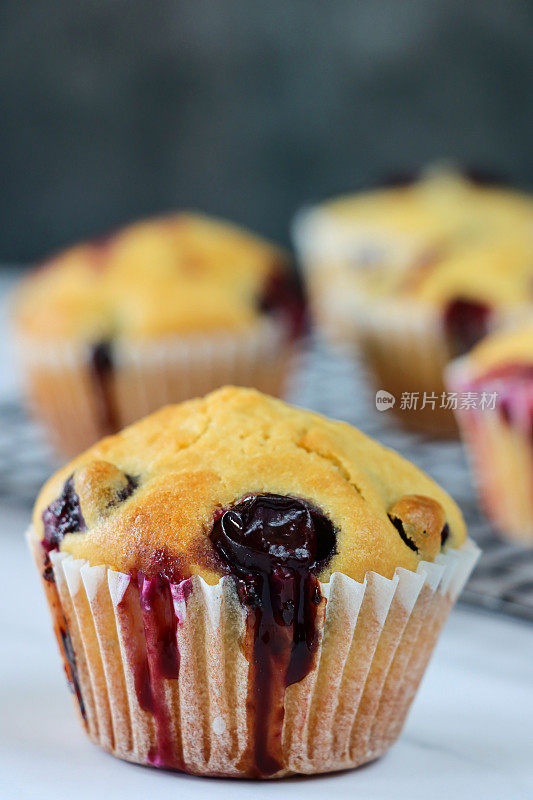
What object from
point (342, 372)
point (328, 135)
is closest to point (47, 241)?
point (328, 135)

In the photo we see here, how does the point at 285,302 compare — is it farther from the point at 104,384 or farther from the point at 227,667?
the point at 227,667

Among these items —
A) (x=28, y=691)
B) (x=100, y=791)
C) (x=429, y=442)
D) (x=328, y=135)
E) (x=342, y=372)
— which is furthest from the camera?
(x=328, y=135)

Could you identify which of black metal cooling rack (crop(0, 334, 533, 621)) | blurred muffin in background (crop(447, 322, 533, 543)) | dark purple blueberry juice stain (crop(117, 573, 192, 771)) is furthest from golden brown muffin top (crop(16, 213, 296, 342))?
dark purple blueberry juice stain (crop(117, 573, 192, 771))

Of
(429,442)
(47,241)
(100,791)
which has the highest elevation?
(47,241)

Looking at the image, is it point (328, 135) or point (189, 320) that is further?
point (328, 135)

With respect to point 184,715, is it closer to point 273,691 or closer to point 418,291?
point 273,691

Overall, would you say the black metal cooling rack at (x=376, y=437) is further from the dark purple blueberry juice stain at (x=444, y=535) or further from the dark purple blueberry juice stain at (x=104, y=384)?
the dark purple blueberry juice stain at (x=444, y=535)
